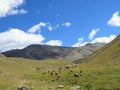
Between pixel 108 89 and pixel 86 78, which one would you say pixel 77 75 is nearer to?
pixel 86 78

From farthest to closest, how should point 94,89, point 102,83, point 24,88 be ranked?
point 102,83
point 94,89
point 24,88

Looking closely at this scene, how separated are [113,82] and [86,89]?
6.52 m

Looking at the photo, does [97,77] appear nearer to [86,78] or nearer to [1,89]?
[86,78]

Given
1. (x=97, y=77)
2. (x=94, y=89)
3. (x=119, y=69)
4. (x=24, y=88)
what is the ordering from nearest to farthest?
(x=24, y=88), (x=94, y=89), (x=97, y=77), (x=119, y=69)

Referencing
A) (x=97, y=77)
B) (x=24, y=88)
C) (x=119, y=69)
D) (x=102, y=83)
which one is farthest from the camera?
(x=119, y=69)

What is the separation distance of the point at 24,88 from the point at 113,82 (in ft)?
67.4

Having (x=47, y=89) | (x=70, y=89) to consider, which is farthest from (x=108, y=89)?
(x=47, y=89)

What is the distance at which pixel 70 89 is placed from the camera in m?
73.0

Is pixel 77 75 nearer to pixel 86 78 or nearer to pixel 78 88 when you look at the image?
pixel 86 78

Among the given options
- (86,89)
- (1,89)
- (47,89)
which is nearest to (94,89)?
(86,89)

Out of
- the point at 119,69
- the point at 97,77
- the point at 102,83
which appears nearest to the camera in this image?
the point at 102,83

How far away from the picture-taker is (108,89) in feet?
228

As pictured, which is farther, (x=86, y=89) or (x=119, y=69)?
(x=119, y=69)

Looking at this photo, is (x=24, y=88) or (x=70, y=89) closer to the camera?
(x=24, y=88)
